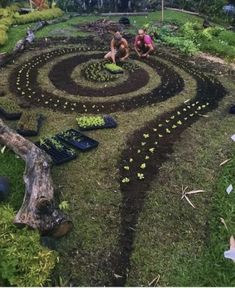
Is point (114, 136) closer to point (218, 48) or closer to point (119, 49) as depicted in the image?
point (119, 49)

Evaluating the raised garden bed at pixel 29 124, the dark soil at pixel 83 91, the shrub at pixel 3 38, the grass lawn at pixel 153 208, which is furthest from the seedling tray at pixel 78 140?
the shrub at pixel 3 38

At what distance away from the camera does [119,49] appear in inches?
559

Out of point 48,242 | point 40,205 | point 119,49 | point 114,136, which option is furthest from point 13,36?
point 48,242

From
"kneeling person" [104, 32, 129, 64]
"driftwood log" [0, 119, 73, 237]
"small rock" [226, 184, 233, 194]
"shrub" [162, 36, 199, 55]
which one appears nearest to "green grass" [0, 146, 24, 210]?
"driftwood log" [0, 119, 73, 237]

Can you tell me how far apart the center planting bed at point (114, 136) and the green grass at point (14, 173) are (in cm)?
76

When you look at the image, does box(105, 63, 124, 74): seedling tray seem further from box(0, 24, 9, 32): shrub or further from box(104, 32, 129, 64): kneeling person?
box(0, 24, 9, 32): shrub

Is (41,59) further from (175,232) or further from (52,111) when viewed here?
(175,232)

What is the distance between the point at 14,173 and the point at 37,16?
1563 cm

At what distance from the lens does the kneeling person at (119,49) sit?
551 inches

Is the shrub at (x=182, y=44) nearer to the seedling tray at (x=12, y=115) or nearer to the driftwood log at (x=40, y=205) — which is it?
the seedling tray at (x=12, y=115)

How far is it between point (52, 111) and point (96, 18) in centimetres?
1372

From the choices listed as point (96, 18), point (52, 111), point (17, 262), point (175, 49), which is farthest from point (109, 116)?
point (96, 18)

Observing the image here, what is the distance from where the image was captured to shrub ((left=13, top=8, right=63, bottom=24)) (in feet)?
65.9

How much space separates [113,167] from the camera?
786 centimetres
